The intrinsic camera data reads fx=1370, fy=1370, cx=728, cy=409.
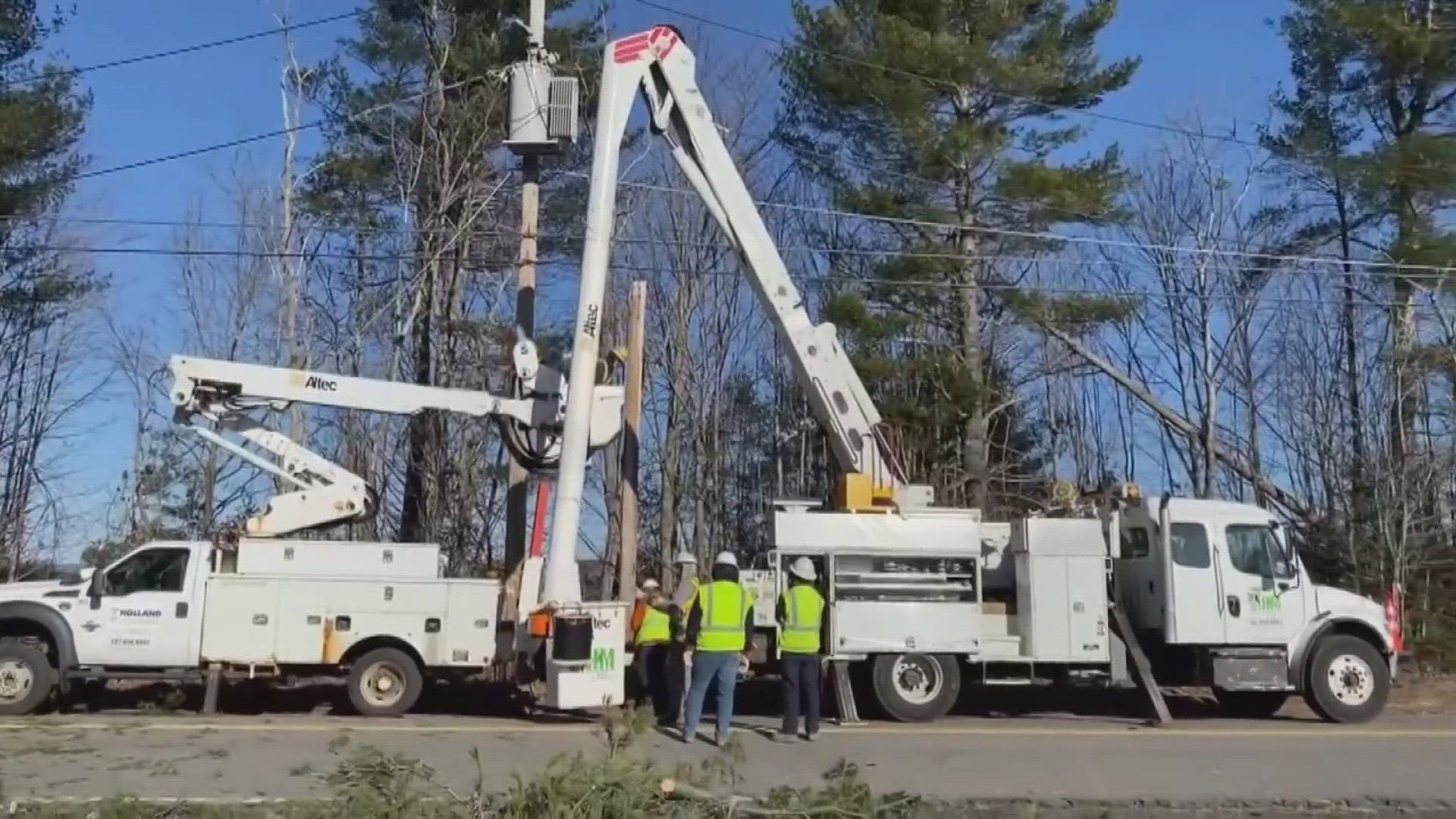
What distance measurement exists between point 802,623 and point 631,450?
5.15 meters

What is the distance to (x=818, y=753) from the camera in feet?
41.5

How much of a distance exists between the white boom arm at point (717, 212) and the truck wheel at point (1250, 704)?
16.3 ft

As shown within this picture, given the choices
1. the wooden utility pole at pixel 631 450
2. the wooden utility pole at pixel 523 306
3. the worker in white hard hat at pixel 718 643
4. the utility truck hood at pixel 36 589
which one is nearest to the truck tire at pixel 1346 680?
the worker in white hard hat at pixel 718 643

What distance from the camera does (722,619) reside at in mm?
13086

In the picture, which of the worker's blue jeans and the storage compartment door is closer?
the worker's blue jeans

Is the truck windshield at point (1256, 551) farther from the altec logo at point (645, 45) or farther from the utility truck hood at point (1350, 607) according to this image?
the altec logo at point (645, 45)

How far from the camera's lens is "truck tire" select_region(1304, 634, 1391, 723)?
1566cm

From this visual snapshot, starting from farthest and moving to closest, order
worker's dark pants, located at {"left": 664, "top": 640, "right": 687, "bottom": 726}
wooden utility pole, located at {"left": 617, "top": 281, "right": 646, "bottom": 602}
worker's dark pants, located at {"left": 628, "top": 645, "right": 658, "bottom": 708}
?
wooden utility pole, located at {"left": 617, "top": 281, "right": 646, "bottom": 602} → worker's dark pants, located at {"left": 628, "top": 645, "right": 658, "bottom": 708} → worker's dark pants, located at {"left": 664, "top": 640, "right": 687, "bottom": 726}

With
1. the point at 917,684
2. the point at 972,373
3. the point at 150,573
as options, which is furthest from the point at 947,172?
the point at 150,573

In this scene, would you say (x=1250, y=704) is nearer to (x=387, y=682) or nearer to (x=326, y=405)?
(x=387, y=682)

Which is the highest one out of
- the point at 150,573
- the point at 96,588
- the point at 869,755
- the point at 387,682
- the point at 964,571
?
the point at 964,571

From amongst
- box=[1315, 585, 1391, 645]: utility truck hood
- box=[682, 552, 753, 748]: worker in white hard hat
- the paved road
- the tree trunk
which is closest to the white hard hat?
box=[682, 552, 753, 748]: worker in white hard hat

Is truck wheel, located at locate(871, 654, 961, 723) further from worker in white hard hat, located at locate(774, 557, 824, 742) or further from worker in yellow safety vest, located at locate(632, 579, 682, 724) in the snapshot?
worker in yellow safety vest, located at locate(632, 579, 682, 724)

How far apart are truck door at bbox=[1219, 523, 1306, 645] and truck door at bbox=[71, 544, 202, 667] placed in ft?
38.1
